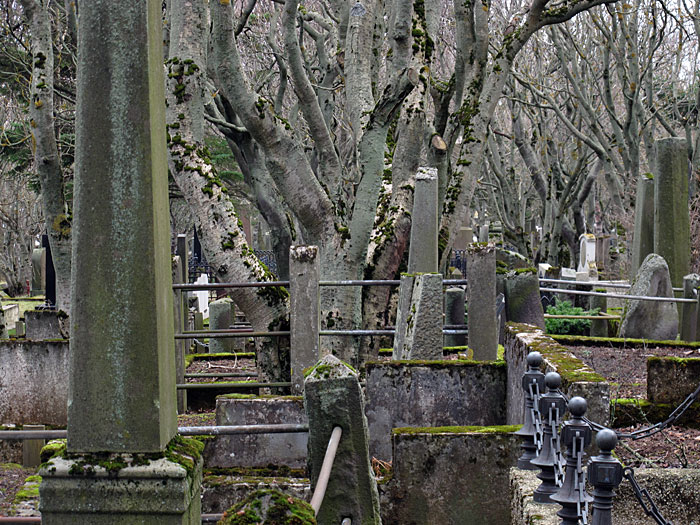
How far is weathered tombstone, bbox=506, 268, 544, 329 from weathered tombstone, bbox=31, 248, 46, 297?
19.8m

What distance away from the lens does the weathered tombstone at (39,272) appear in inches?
1034

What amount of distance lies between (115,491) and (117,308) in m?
0.66

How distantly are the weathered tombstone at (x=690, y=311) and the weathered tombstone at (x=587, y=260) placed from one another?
38.7 ft

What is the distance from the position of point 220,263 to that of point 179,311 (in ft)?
2.97

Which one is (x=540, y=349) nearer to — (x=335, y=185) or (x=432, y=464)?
(x=432, y=464)

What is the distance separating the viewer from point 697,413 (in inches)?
293

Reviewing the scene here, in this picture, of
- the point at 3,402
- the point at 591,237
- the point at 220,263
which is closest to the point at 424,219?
the point at 220,263

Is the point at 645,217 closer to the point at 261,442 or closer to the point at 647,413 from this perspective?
the point at 647,413

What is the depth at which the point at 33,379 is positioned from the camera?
9.58m

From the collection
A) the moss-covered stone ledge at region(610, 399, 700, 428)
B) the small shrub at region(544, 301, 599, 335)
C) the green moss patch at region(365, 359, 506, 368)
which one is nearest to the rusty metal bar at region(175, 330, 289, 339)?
the green moss patch at region(365, 359, 506, 368)

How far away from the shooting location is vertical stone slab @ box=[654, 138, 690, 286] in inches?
534

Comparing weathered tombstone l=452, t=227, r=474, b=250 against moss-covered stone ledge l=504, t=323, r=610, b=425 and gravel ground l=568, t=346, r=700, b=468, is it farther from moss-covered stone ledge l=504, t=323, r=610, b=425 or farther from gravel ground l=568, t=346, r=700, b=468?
moss-covered stone ledge l=504, t=323, r=610, b=425

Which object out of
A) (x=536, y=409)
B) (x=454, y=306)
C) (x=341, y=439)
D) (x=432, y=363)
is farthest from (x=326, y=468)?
(x=454, y=306)

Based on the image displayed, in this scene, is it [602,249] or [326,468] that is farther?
[602,249]
